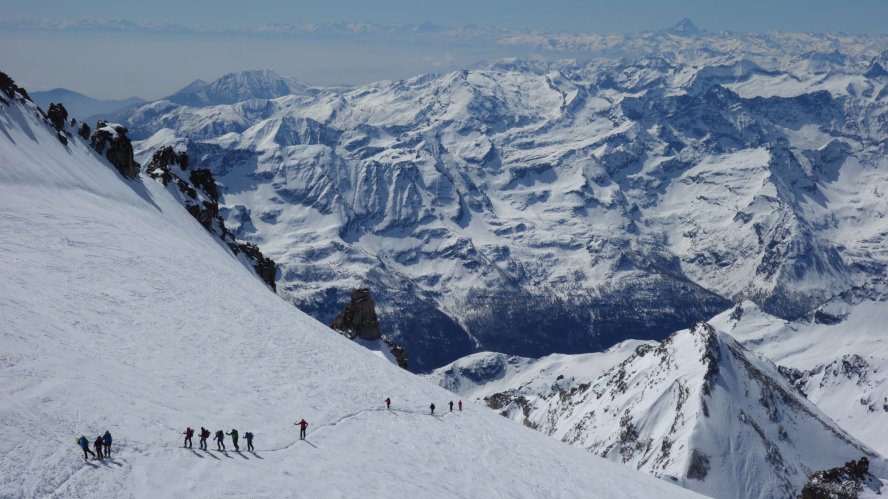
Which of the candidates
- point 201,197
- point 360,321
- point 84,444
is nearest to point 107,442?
point 84,444

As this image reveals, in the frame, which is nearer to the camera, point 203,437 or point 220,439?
point 203,437

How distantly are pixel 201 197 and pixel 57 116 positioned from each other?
1474 inches

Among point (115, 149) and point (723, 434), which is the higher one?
point (115, 149)

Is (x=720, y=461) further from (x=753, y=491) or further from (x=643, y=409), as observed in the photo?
(x=643, y=409)

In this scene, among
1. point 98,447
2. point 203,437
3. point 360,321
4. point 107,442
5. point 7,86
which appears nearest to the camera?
point 98,447

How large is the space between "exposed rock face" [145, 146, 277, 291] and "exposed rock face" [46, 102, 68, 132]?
838 inches

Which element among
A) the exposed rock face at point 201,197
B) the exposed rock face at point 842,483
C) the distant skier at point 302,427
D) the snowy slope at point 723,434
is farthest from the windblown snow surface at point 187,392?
the snowy slope at point 723,434

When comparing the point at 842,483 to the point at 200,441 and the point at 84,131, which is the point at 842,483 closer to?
the point at 200,441

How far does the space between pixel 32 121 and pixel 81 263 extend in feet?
163

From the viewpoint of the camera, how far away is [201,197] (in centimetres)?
14912

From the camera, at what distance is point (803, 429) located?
185 m

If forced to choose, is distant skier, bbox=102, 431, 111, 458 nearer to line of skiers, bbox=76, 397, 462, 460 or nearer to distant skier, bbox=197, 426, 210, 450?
line of skiers, bbox=76, 397, 462, 460

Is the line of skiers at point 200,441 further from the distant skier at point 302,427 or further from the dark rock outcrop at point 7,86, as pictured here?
the dark rock outcrop at point 7,86

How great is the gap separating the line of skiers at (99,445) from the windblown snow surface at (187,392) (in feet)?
1.82
